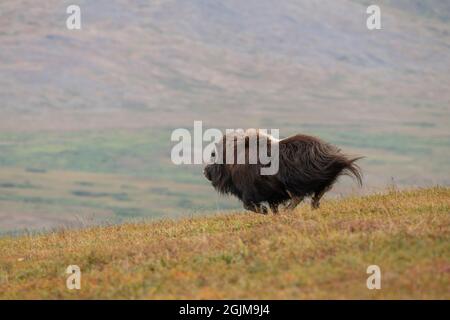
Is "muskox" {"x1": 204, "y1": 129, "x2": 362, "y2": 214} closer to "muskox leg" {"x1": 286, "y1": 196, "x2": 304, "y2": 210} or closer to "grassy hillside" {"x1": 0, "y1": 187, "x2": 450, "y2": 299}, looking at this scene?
"muskox leg" {"x1": 286, "y1": 196, "x2": 304, "y2": 210}

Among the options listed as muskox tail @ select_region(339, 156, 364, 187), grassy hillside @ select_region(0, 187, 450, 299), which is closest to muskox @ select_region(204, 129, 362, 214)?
muskox tail @ select_region(339, 156, 364, 187)

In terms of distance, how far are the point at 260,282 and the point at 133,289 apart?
4.93ft

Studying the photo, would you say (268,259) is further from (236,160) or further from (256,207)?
(236,160)

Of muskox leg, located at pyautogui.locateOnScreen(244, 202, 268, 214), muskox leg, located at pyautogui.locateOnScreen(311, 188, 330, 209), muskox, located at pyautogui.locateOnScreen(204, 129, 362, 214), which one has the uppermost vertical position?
muskox, located at pyautogui.locateOnScreen(204, 129, 362, 214)

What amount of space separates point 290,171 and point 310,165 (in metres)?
0.36

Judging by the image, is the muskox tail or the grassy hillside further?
the muskox tail

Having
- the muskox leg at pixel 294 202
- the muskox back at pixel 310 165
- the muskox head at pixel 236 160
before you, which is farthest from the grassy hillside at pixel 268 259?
the muskox head at pixel 236 160

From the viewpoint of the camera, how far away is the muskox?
16188mm

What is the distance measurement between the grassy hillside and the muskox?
2.42ft

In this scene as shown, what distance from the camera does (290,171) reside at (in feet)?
53.3

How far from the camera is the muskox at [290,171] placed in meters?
16.2

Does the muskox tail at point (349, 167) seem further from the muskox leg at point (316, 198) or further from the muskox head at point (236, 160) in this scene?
the muskox head at point (236, 160)

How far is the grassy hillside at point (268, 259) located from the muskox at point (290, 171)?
737mm
